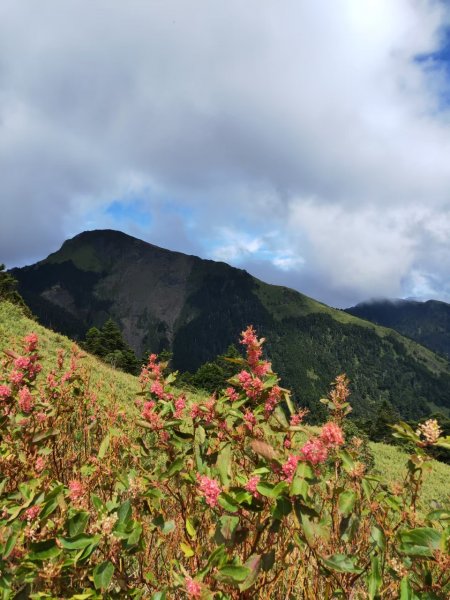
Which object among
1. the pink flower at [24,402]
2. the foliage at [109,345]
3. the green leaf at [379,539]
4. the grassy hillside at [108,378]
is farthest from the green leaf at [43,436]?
the foliage at [109,345]

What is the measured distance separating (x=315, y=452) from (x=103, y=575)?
48.4 inches

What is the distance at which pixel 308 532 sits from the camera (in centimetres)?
186

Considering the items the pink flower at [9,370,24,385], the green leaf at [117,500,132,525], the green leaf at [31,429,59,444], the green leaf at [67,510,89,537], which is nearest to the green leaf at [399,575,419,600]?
the green leaf at [117,500,132,525]

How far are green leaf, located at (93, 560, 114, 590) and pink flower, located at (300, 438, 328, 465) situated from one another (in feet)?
3.74

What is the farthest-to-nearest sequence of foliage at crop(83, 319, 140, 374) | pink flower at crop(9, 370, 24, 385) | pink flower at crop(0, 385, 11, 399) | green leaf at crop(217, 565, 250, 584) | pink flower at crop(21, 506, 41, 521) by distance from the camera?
1. foliage at crop(83, 319, 140, 374)
2. pink flower at crop(9, 370, 24, 385)
3. pink flower at crop(0, 385, 11, 399)
4. pink flower at crop(21, 506, 41, 521)
5. green leaf at crop(217, 565, 250, 584)

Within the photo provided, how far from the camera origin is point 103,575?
1909 mm

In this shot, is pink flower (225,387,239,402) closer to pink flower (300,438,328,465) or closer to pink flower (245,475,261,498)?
pink flower (245,475,261,498)

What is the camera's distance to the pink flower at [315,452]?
1.96 m

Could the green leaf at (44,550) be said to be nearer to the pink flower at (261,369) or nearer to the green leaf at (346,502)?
the green leaf at (346,502)

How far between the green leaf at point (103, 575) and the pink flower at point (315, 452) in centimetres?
114

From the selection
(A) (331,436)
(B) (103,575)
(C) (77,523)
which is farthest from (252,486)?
(C) (77,523)

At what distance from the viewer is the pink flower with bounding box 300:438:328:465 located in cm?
196

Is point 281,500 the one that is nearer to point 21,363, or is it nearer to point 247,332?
point 247,332

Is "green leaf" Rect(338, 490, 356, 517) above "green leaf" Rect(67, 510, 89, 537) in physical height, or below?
above
